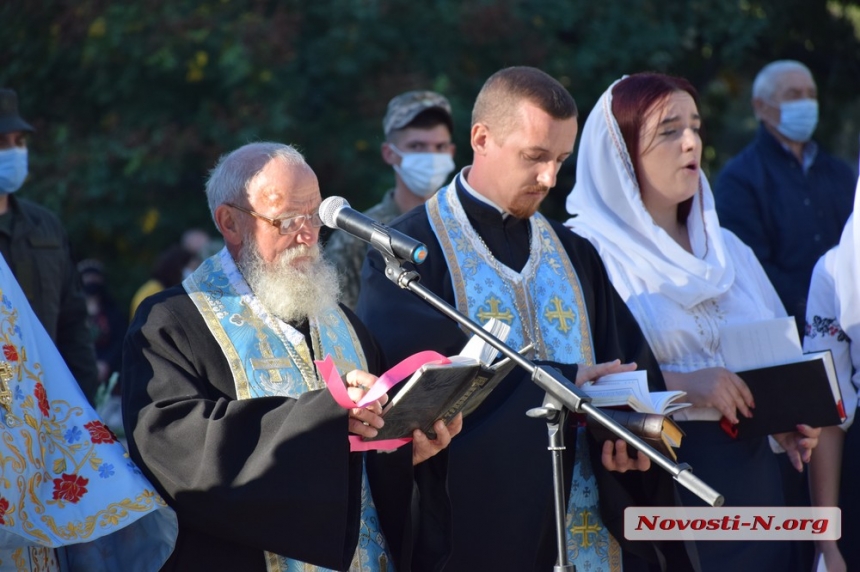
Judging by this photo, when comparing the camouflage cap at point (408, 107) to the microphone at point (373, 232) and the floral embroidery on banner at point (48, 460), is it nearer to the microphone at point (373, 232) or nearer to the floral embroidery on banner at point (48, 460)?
the microphone at point (373, 232)

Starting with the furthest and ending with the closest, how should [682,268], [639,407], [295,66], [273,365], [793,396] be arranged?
[295,66] → [682,268] → [793,396] → [639,407] → [273,365]

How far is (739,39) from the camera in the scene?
35.3 ft

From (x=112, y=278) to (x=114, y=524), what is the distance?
29.2 ft

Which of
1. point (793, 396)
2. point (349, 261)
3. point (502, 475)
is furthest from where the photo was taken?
point (349, 261)

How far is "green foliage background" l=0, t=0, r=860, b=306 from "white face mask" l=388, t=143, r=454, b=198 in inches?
122

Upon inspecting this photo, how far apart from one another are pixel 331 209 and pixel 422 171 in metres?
3.46

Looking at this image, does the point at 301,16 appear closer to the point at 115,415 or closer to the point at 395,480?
the point at 115,415

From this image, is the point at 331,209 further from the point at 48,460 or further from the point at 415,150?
the point at 415,150

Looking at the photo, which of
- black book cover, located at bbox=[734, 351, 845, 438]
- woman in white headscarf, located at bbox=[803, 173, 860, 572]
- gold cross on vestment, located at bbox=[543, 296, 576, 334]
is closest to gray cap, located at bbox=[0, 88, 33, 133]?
gold cross on vestment, located at bbox=[543, 296, 576, 334]

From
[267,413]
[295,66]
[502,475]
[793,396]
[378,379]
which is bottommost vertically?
[502,475]

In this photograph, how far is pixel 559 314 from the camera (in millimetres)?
4953

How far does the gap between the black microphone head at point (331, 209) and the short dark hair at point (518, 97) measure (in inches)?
49.0

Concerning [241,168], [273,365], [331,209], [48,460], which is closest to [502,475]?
[273,365]

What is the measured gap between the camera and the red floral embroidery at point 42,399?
396 centimetres
